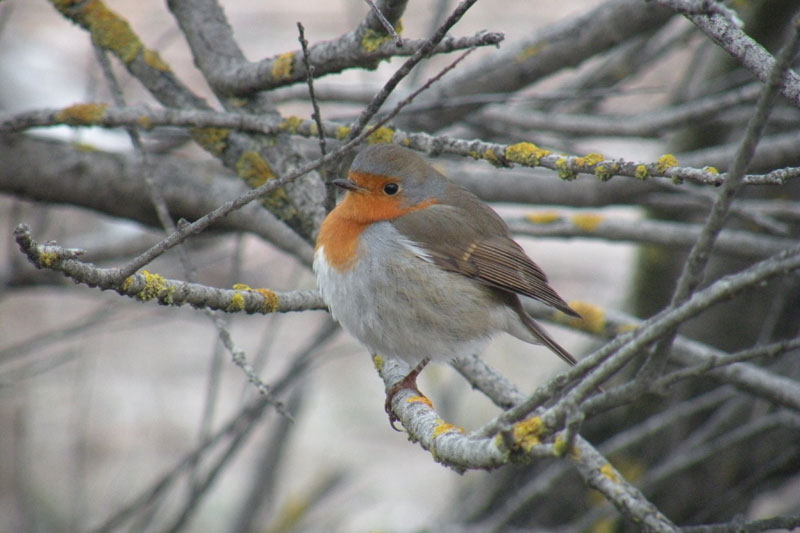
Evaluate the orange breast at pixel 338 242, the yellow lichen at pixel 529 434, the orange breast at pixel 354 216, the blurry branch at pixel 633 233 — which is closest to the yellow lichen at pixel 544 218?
the blurry branch at pixel 633 233

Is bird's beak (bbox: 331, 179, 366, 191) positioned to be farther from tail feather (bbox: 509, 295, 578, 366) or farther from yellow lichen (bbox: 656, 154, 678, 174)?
yellow lichen (bbox: 656, 154, 678, 174)

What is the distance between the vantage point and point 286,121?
2619 millimetres

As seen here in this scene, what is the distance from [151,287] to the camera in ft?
5.81

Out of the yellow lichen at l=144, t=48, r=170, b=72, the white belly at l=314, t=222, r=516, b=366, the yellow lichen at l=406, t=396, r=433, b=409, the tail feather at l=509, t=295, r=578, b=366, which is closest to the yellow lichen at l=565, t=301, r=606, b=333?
the tail feather at l=509, t=295, r=578, b=366

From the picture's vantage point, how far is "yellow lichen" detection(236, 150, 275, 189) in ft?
9.16

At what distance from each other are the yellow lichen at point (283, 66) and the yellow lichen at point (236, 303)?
2.93 feet

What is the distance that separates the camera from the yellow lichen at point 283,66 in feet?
8.46

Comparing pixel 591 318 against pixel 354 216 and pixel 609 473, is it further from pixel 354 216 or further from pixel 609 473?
pixel 609 473

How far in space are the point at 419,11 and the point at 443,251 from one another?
632 cm

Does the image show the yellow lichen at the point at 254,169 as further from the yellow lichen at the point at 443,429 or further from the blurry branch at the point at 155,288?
the yellow lichen at the point at 443,429

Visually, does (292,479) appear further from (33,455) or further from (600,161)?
(600,161)

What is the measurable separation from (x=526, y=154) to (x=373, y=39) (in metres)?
0.63

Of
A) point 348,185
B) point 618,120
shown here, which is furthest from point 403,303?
point 618,120

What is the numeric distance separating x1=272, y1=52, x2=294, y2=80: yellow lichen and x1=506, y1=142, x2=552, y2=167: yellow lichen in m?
0.86
